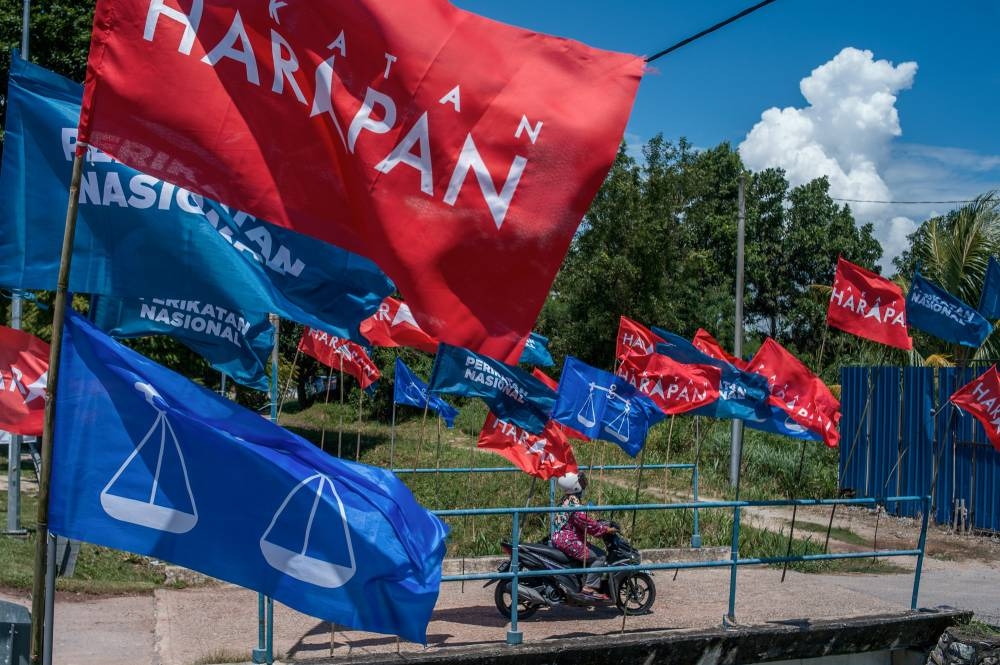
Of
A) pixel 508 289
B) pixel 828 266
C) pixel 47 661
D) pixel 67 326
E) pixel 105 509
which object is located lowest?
pixel 47 661

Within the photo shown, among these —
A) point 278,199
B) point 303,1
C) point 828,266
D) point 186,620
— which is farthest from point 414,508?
point 828,266

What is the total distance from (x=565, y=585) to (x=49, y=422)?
6689 mm

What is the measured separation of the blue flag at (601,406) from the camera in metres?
11.2

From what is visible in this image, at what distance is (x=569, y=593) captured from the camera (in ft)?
32.9

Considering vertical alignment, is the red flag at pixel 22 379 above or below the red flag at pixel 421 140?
below

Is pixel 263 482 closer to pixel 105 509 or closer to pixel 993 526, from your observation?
pixel 105 509

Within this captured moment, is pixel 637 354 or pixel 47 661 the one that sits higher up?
pixel 637 354

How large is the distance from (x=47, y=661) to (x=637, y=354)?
8.75 meters

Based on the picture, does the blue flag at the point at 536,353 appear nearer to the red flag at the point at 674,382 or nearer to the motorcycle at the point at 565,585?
the red flag at the point at 674,382

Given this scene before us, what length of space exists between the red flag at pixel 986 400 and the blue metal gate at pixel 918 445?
3.80m

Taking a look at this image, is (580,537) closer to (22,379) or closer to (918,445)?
(22,379)

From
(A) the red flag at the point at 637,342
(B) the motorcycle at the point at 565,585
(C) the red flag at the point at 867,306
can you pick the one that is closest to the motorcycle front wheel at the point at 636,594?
(B) the motorcycle at the point at 565,585

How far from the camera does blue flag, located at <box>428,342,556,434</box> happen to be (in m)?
10.4

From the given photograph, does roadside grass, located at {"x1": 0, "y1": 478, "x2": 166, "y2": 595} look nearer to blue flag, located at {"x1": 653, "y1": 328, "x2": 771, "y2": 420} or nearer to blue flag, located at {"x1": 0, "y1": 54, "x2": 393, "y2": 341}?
blue flag, located at {"x1": 0, "y1": 54, "x2": 393, "y2": 341}
